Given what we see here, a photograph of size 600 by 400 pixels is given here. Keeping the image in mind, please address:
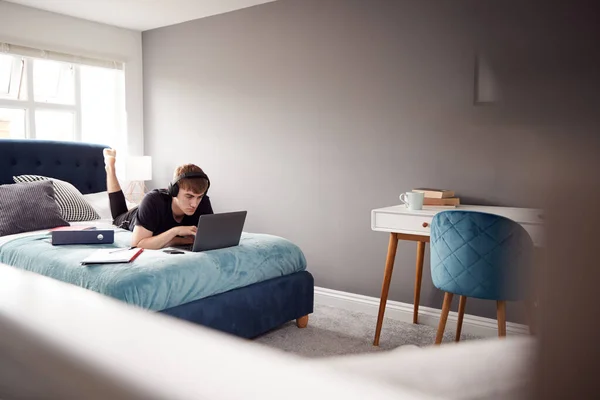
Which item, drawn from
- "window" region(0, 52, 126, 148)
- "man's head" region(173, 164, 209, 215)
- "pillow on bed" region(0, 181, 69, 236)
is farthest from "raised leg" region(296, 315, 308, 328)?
"window" region(0, 52, 126, 148)

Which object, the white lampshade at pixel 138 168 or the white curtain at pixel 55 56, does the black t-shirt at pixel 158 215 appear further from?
the white curtain at pixel 55 56

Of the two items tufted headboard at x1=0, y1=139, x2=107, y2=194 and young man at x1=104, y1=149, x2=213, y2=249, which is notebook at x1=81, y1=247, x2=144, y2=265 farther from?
tufted headboard at x1=0, y1=139, x2=107, y2=194

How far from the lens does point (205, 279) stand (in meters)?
2.53

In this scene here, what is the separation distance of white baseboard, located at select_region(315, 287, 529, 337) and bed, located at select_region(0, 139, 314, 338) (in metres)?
0.61

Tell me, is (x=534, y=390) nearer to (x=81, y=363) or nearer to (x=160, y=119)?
(x=81, y=363)

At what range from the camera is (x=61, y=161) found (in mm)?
4188

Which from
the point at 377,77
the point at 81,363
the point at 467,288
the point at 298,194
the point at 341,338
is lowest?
the point at 341,338

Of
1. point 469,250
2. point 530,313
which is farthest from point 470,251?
point 530,313

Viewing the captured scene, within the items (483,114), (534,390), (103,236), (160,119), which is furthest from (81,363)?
(160,119)

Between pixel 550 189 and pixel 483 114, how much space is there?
316cm

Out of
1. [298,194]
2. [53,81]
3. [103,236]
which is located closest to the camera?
[103,236]

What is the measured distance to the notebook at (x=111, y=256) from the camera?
7.84 feet

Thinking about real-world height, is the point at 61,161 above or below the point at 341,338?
above

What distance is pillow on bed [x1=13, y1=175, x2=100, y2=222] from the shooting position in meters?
3.75
